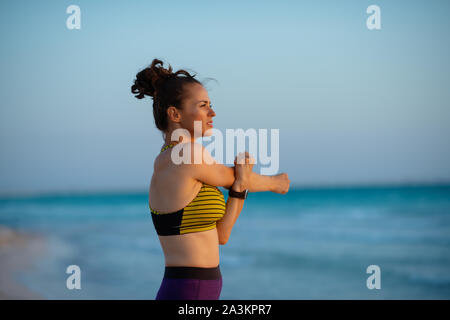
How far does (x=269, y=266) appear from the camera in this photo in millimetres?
11062

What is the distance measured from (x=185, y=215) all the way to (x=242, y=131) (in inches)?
21.3

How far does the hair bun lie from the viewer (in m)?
2.22

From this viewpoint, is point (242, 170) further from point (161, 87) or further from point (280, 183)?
point (161, 87)

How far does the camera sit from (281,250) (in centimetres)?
1324

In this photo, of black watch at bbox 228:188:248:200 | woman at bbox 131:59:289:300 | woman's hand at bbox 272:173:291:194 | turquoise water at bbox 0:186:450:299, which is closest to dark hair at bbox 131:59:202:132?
woman at bbox 131:59:289:300

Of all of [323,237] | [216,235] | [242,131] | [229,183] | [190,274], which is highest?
[242,131]

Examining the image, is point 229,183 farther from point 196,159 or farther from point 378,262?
point 378,262

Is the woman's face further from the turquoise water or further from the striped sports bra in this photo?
the turquoise water

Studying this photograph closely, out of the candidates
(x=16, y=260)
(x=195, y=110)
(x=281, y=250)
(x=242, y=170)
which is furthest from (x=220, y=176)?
(x=281, y=250)

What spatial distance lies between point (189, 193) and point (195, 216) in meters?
0.10

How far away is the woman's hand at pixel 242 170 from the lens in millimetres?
2158

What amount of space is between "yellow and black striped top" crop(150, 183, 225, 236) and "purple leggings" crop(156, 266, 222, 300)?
0.16 m
